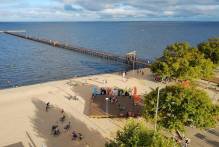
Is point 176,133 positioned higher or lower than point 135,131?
lower

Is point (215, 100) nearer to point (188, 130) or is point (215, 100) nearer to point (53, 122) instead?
point (188, 130)

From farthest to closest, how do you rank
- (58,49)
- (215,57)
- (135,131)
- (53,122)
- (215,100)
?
(58,49)
(215,57)
(215,100)
(53,122)
(135,131)

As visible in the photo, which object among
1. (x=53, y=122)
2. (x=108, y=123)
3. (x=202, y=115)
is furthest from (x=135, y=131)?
(x=53, y=122)

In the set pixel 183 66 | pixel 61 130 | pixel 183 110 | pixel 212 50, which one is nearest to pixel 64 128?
pixel 61 130

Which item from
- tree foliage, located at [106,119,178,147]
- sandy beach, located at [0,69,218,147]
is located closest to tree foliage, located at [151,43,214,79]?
sandy beach, located at [0,69,218,147]

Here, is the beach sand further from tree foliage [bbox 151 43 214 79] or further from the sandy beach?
tree foliage [bbox 151 43 214 79]

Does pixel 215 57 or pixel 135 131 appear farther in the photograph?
pixel 215 57

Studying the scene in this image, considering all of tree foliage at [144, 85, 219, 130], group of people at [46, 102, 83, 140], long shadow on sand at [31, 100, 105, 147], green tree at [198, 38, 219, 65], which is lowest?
long shadow on sand at [31, 100, 105, 147]
